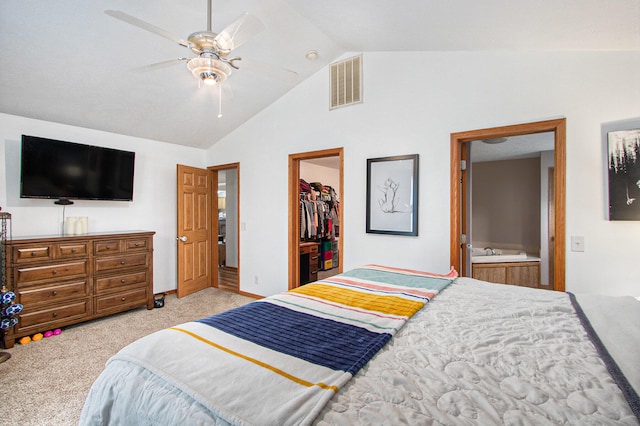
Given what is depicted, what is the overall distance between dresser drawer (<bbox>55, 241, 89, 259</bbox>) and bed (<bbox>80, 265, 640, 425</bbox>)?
267 centimetres

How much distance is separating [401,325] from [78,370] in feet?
8.59

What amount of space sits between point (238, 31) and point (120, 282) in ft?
9.98

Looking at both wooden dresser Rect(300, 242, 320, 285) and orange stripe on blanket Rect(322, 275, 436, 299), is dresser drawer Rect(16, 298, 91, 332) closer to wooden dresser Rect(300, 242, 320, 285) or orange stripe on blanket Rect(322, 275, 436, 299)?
wooden dresser Rect(300, 242, 320, 285)

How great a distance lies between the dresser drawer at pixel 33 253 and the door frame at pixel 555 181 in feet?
12.6

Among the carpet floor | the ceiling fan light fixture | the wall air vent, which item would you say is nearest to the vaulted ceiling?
the wall air vent

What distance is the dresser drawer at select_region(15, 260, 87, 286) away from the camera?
2.70 m

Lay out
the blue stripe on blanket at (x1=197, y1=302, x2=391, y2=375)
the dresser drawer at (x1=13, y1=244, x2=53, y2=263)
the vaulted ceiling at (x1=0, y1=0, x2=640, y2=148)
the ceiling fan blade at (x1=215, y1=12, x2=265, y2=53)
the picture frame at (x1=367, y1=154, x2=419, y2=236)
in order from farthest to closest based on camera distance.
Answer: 1. the picture frame at (x1=367, y1=154, x2=419, y2=236)
2. the dresser drawer at (x1=13, y1=244, x2=53, y2=263)
3. the vaulted ceiling at (x1=0, y1=0, x2=640, y2=148)
4. the ceiling fan blade at (x1=215, y1=12, x2=265, y2=53)
5. the blue stripe on blanket at (x1=197, y1=302, x2=391, y2=375)

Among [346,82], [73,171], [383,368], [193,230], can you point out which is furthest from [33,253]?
[346,82]

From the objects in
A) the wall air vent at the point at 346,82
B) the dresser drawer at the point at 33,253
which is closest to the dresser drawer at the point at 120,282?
the dresser drawer at the point at 33,253

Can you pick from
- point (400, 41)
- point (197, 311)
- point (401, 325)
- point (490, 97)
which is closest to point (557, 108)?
point (490, 97)

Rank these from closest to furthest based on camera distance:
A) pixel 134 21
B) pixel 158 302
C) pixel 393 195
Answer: pixel 134 21 < pixel 393 195 < pixel 158 302

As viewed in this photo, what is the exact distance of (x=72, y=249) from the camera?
2990 mm

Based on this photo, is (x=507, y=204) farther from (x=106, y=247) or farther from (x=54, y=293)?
(x=54, y=293)

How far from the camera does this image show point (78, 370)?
2.29 metres
